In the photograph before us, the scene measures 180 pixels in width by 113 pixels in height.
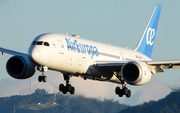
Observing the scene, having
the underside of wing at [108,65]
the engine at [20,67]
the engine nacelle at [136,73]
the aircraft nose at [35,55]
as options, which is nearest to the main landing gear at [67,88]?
the engine at [20,67]

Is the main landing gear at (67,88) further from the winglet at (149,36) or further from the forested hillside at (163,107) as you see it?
the forested hillside at (163,107)

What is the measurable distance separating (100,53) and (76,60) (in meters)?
4.89

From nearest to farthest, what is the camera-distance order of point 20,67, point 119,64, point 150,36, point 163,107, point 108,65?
point 108,65, point 119,64, point 20,67, point 150,36, point 163,107

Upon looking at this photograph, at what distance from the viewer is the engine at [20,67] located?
42.7 meters

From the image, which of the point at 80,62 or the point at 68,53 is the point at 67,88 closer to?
the point at 80,62

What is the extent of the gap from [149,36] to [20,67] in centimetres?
2422

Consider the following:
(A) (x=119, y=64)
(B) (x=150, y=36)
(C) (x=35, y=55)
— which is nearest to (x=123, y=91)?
(A) (x=119, y=64)

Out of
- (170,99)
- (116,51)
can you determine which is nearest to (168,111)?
(170,99)

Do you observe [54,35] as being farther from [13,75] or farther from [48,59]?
[13,75]

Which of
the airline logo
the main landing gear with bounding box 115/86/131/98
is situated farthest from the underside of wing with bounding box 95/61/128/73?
the airline logo

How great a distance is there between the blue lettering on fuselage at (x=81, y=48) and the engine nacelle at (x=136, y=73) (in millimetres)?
3760

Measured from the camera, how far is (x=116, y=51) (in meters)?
47.7

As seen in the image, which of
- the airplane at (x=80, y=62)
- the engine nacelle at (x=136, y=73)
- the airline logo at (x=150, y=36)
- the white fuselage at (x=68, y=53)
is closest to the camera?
the white fuselage at (x=68, y=53)

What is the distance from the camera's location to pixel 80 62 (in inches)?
1590
